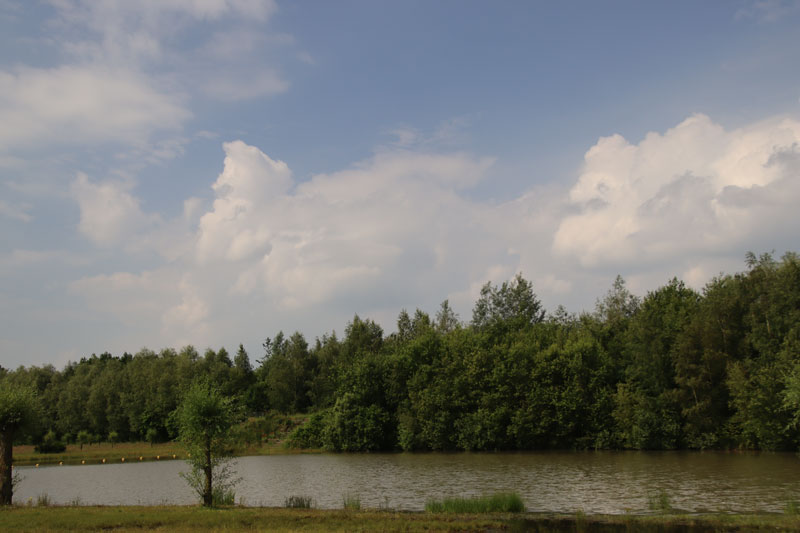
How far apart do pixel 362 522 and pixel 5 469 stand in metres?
21.0

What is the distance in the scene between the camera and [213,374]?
118 metres

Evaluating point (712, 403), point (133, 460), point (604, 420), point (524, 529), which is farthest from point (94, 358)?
point (524, 529)

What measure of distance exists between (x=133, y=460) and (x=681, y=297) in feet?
255

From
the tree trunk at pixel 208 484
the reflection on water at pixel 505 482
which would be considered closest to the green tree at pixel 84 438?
the reflection on water at pixel 505 482

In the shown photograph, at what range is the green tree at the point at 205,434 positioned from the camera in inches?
1139

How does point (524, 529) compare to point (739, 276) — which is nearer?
point (524, 529)

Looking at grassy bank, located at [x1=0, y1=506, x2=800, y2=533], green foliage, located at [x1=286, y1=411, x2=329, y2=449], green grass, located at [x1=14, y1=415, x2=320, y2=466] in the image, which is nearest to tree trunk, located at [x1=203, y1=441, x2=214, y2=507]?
grassy bank, located at [x1=0, y1=506, x2=800, y2=533]

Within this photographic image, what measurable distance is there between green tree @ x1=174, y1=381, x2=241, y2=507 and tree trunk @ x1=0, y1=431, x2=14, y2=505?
31.3ft

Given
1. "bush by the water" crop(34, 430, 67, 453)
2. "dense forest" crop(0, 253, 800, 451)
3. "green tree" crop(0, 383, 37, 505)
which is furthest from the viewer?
"bush by the water" crop(34, 430, 67, 453)

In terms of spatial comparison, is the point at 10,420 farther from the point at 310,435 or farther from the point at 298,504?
the point at 310,435

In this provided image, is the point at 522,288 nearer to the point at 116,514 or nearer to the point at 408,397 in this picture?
the point at 408,397

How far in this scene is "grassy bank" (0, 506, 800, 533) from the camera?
70.1 feet

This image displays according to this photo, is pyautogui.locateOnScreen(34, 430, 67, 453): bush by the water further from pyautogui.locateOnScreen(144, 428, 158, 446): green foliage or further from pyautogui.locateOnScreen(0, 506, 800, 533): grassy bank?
pyautogui.locateOnScreen(0, 506, 800, 533): grassy bank

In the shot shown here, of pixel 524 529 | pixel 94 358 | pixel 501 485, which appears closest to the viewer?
pixel 524 529
